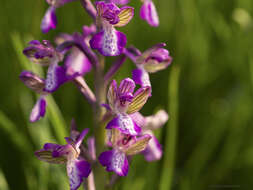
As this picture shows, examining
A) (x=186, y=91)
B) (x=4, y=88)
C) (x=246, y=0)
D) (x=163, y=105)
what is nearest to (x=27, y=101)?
(x=4, y=88)

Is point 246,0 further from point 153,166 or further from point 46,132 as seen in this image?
point 46,132

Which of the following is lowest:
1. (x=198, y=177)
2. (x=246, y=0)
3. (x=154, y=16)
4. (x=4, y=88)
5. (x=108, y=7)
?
(x=198, y=177)

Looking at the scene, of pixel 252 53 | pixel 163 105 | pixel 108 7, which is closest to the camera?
pixel 108 7

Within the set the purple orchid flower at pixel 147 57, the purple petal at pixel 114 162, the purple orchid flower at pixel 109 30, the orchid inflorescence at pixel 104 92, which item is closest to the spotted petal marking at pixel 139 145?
the orchid inflorescence at pixel 104 92

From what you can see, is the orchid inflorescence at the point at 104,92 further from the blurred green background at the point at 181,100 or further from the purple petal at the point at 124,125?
the blurred green background at the point at 181,100

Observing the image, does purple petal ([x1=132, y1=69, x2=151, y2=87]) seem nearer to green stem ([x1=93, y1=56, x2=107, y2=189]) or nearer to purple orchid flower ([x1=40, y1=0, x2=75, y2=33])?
green stem ([x1=93, y1=56, x2=107, y2=189])

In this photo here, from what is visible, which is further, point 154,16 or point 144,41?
point 144,41
